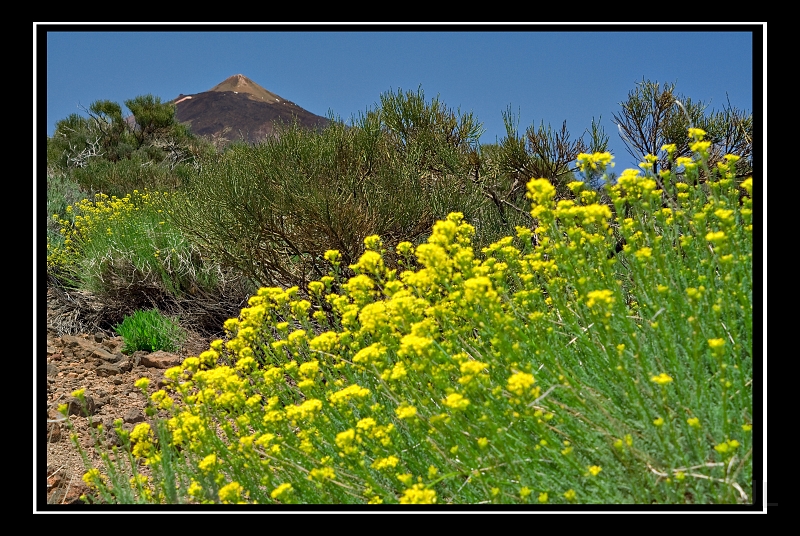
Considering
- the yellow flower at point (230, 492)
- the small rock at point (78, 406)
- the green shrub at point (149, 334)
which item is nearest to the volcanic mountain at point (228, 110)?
the green shrub at point (149, 334)

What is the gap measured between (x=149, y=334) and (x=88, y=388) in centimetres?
101

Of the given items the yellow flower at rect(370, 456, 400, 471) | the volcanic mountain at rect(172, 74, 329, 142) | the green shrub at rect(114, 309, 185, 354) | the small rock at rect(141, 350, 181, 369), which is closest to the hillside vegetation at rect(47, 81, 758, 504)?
the yellow flower at rect(370, 456, 400, 471)

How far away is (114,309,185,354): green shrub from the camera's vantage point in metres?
5.66

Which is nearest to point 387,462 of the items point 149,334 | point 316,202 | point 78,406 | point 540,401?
point 540,401

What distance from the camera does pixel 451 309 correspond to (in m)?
2.93

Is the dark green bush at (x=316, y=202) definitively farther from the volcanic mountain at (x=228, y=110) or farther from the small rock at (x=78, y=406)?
the volcanic mountain at (x=228, y=110)

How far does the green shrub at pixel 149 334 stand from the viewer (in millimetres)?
5660

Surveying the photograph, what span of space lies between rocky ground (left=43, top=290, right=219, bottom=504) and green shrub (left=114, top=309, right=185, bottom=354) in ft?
0.35

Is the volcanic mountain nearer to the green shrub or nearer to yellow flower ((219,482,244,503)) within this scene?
the green shrub

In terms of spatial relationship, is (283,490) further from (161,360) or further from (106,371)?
(106,371)

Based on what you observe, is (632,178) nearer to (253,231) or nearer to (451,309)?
(451,309)

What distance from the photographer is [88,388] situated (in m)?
4.71
